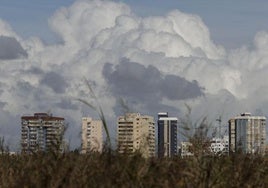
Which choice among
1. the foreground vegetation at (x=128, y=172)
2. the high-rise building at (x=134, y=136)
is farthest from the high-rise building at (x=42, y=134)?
the high-rise building at (x=134, y=136)

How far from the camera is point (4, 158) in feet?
58.0

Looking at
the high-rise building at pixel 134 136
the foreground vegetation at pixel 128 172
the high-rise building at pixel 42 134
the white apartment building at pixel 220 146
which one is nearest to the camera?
the foreground vegetation at pixel 128 172

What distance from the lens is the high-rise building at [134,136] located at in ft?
50.5

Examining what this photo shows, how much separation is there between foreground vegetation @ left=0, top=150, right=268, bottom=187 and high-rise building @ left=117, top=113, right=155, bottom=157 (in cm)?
27

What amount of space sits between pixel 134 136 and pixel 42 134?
2.07 m

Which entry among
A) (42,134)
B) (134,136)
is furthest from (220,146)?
(42,134)

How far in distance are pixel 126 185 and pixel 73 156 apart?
2.16 m

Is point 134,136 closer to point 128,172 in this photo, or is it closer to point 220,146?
point 220,146

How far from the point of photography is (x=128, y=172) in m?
14.0

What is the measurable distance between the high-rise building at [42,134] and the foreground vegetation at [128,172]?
0.23 metres

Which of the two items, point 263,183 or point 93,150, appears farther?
point 93,150

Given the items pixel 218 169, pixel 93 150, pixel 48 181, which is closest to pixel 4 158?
pixel 93 150

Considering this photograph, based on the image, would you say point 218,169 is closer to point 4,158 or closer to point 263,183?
point 263,183

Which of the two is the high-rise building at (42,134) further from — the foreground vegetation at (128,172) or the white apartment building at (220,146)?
the white apartment building at (220,146)
